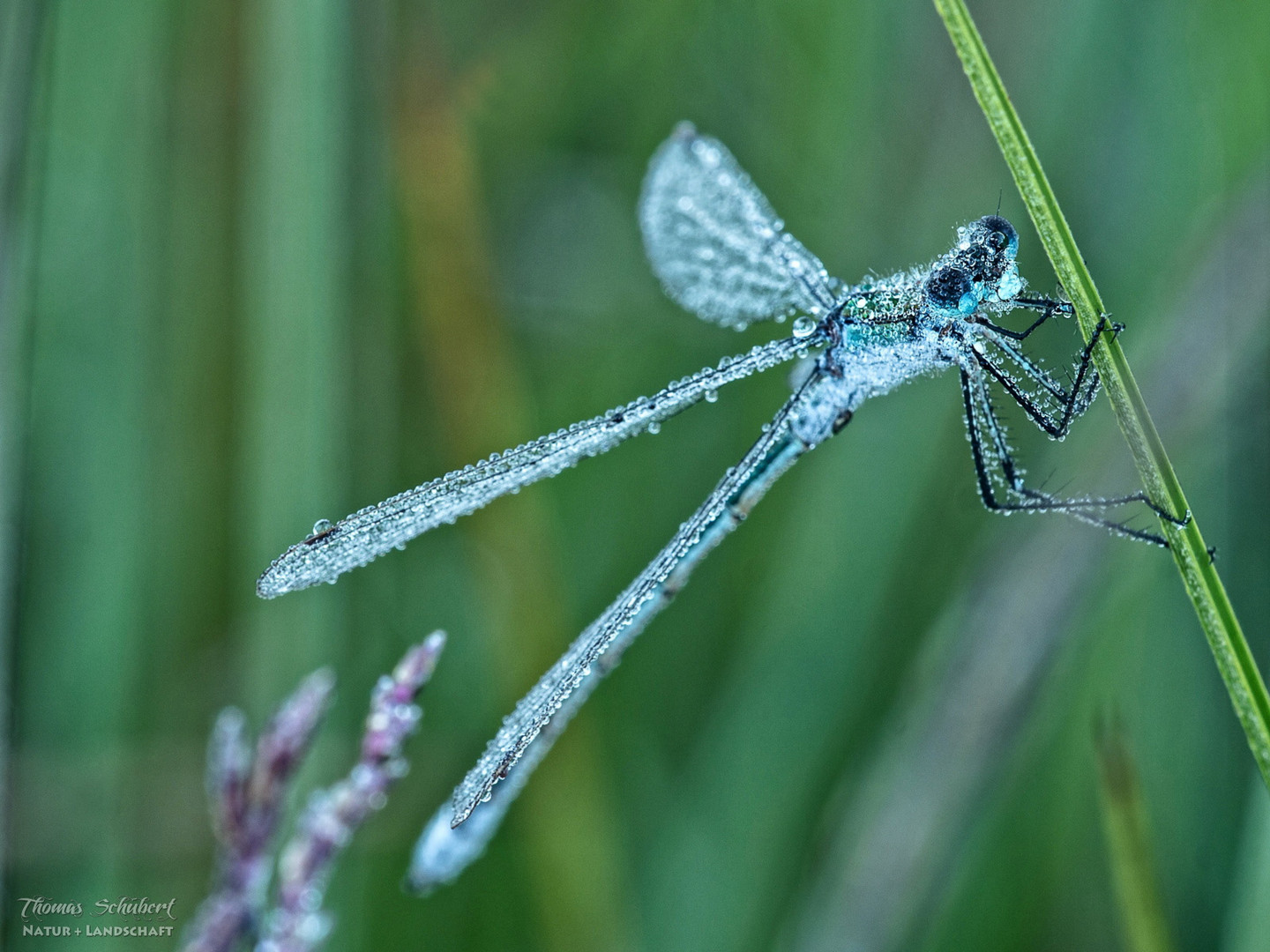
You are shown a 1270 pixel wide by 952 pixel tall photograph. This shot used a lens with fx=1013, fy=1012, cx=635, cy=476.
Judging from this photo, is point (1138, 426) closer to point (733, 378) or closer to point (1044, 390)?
point (1044, 390)

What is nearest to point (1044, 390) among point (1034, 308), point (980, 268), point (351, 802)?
point (1034, 308)

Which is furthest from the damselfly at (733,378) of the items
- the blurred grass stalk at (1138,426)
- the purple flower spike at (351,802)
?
the blurred grass stalk at (1138,426)

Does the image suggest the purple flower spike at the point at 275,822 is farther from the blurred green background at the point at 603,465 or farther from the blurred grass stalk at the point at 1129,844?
the blurred grass stalk at the point at 1129,844

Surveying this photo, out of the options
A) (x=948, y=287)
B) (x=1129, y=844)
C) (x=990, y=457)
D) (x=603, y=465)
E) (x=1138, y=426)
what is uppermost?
(x=948, y=287)

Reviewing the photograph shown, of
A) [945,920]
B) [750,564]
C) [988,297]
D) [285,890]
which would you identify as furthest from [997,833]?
[285,890]

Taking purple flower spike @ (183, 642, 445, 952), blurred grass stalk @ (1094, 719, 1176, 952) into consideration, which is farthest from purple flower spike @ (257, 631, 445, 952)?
blurred grass stalk @ (1094, 719, 1176, 952)

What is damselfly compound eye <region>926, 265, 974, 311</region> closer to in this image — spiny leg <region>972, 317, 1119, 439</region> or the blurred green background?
spiny leg <region>972, 317, 1119, 439</region>

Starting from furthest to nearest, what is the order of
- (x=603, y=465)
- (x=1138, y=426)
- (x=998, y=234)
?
(x=603, y=465), (x=998, y=234), (x=1138, y=426)

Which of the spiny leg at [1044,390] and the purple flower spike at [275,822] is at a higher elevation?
the spiny leg at [1044,390]
